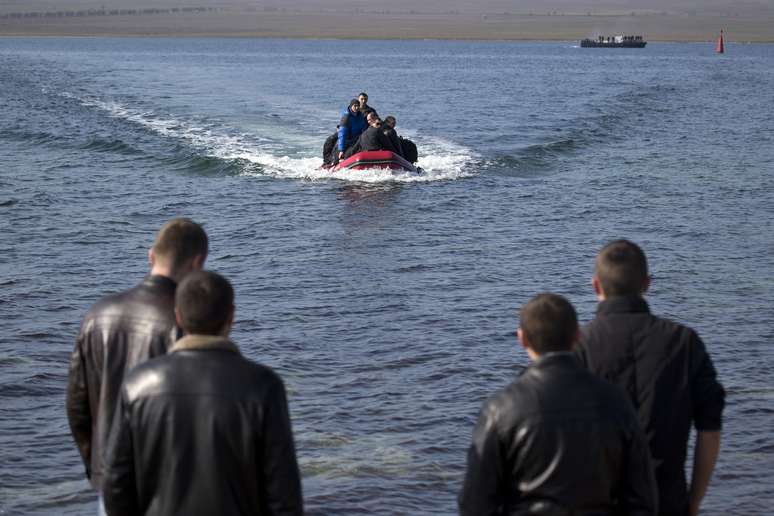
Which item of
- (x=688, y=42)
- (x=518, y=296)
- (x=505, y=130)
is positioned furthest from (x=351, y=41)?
(x=518, y=296)

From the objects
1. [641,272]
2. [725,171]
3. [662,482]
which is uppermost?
[641,272]

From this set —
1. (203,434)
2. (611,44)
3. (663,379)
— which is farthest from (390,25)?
(203,434)

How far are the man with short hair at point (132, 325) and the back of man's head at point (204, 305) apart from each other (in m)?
0.62

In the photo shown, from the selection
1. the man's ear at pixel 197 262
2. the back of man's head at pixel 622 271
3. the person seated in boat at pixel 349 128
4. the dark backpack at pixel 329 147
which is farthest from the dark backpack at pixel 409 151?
the back of man's head at pixel 622 271

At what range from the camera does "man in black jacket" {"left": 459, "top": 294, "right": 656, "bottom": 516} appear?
13.1ft

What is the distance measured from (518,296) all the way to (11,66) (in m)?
58.1

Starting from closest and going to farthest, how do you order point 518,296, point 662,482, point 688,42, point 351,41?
point 662,482, point 518,296, point 688,42, point 351,41

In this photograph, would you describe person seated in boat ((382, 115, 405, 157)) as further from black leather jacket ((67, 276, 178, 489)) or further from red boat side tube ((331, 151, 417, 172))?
black leather jacket ((67, 276, 178, 489))

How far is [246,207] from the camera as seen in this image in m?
21.3

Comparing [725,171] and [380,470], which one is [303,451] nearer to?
[380,470]

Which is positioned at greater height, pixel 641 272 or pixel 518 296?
pixel 641 272

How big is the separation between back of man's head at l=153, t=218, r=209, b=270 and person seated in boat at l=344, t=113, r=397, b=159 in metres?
18.0

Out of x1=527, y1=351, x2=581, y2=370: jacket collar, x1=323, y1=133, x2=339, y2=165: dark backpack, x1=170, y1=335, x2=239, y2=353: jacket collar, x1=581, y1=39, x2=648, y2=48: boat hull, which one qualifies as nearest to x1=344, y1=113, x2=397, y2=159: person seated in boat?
x1=323, y1=133, x2=339, y2=165: dark backpack

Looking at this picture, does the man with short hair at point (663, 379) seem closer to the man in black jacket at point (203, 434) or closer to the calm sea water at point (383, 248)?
the man in black jacket at point (203, 434)
